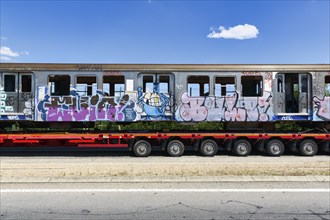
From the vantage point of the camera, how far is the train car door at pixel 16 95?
40.1ft

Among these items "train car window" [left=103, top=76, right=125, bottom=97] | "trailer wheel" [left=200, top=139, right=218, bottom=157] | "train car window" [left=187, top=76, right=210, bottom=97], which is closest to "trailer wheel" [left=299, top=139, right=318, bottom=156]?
"trailer wheel" [left=200, top=139, right=218, bottom=157]

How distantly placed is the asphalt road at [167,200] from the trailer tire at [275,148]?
5.83m

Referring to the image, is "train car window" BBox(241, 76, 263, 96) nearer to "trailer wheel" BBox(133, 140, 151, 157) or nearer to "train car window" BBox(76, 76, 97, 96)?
"trailer wheel" BBox(133, 140, 151, 157)

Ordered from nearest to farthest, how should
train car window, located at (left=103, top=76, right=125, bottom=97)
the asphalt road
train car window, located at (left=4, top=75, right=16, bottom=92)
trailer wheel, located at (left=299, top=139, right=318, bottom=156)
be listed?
the asphalt road, train car window, located at (left=4, top=75, right=16, bottom=92), trailer wheel, located at (left=299, top=139, right=318, bottom=156), train car window, located at (left=103, top=76, right=125, bottom=97)

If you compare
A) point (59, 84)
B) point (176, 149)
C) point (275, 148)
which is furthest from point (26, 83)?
point (275, 148)

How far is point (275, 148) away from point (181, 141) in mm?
3652

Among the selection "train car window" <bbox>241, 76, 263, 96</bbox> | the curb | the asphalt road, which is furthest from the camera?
"train car window" <bbox>241, 76, 263, 96</bbox>

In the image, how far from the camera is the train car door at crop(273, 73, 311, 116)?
12.7 m

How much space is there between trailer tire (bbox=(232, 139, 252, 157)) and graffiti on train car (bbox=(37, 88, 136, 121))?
429 centimetres

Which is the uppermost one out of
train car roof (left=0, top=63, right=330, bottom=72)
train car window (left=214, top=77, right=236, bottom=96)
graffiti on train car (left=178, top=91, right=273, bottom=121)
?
train car roof (left=0, top=63, right=330, bottom=72)

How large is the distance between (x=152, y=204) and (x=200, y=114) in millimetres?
7472

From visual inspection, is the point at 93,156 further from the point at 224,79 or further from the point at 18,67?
the point at 224,79

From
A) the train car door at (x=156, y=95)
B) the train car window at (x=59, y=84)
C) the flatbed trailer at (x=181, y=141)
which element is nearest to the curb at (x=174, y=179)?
the flatbed trailer at (x=181, y=141)

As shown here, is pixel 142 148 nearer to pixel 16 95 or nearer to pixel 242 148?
pixel 242 148
